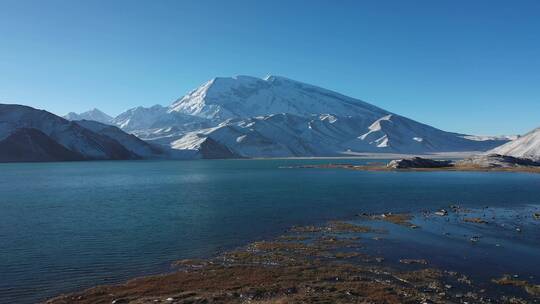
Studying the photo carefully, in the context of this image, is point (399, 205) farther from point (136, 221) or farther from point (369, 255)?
point (136, 221)

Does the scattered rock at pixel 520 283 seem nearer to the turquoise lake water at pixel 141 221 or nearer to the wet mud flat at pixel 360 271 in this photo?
the wet mud flat at pixel 360 271

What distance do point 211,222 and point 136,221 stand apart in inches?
401

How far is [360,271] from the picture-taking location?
34.0m

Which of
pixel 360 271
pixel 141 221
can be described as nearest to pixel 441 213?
pixel 360 271

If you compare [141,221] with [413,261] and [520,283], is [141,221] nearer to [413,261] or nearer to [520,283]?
[413,261]

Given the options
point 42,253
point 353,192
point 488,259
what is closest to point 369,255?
point 488,259

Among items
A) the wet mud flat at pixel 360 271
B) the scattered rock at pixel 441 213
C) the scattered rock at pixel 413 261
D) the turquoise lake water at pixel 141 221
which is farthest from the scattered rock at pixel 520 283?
the scattered rock at pixel 441 213

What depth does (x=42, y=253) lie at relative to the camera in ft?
133

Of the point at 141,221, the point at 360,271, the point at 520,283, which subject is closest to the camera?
the point at 520,283

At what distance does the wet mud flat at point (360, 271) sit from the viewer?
→ 27953 millimetres

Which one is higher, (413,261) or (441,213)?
(441,213)

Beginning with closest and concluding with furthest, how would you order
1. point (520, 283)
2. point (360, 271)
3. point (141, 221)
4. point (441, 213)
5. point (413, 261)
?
1. point (520, 283)
2. point (360, 271)
3. point (413, 261)
4. point (141, 221)
5. point (441, 213)

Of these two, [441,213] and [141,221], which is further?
[441,213]

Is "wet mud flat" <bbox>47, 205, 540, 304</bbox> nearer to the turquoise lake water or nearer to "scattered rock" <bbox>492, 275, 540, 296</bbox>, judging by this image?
"scattered rock" <bbox>492, 275, 540, 296</bbox>
